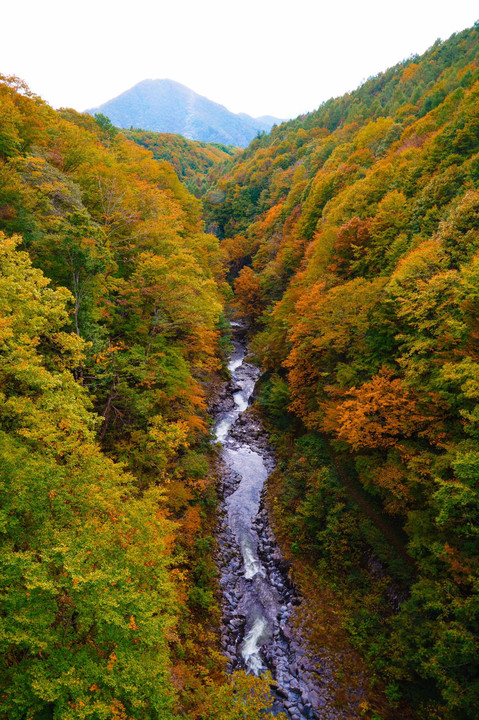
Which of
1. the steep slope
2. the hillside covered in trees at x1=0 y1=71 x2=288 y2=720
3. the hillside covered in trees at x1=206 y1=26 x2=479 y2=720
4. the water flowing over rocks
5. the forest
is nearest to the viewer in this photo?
the hillside covered in trees at x1=0 y1=71 x2=288 y2=720

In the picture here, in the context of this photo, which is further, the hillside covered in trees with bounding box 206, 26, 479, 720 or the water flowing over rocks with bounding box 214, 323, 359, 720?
the water flowing over rocks with bounding box 214, 323, 359, 720

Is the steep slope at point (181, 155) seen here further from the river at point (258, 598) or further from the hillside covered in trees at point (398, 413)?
the river at point (258, 598)

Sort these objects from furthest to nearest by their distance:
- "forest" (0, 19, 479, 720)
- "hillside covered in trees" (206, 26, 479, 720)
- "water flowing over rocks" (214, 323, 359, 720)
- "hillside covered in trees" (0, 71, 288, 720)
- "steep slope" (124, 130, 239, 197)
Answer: "steep slope" (124, 130, 239, 197) → "water flowing over rocks" (214, 323, 359, 720) → "hillside covered in trees" (206, 26, 479, 720) → "forest" (0, 19, 479, 720) → "hillside covered in trees" (0, 71, 288, 720)

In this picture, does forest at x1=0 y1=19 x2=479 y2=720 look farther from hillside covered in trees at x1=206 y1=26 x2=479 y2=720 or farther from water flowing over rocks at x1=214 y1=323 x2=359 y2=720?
water flowing over rocks at x1=214 y1=323 x2=359 y2=720

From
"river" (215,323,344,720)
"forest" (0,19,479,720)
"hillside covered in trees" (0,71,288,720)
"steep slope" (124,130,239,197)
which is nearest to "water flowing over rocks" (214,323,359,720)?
"river" (215,323,344,720)

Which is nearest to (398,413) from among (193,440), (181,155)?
(193,440)

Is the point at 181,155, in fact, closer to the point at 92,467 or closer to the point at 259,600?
the point at 92,467

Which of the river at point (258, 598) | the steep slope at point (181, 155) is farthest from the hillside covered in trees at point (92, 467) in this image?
the steep slope at point (181, 155)
